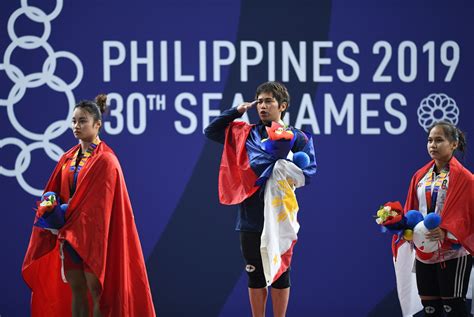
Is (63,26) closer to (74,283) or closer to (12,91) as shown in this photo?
(12,91)

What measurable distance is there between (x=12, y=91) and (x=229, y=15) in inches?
63.7

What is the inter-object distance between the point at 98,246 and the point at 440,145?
192cm

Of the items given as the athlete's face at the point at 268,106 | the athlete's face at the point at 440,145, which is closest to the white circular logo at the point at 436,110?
the athlete's face at the point at 440,145

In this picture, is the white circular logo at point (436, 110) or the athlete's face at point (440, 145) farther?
the white circular logo at point (436, 110)

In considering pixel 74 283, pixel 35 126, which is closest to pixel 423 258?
pixel 74 283

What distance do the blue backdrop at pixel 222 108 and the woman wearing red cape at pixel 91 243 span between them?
109 centimetres

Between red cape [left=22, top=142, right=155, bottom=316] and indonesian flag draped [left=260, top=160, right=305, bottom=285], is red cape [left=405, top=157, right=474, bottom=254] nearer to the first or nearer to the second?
indonesian flag draped [left=260, top=160, right=305, bottom=285]

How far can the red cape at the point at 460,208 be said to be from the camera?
4020mm

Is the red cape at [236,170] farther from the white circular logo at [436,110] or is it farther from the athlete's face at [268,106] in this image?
the white circular logo at [436,110]

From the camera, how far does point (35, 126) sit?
530 cm

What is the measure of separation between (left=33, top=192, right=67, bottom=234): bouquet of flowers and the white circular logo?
270 centimetres

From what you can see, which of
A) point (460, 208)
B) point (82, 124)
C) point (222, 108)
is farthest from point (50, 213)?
point (460, 208)

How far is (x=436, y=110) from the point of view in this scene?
5.43 metres

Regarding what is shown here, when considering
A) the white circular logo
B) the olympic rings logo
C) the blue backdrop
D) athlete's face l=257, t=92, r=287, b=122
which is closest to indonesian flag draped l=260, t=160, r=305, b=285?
athlete's face l=257, t=92, r=287, b=122
